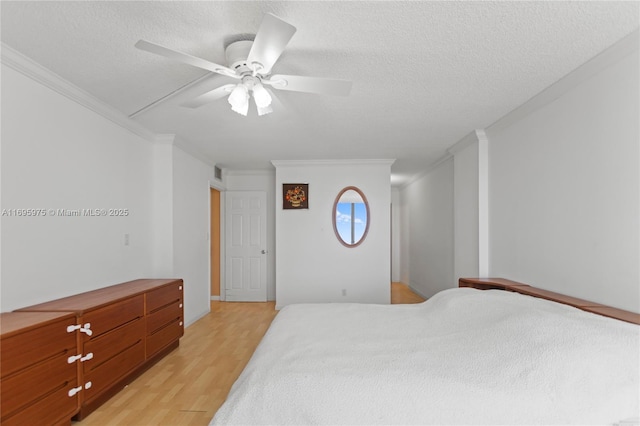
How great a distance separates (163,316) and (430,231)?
4.53 metres

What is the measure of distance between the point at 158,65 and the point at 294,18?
3.61 ft

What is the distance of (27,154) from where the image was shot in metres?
2.21

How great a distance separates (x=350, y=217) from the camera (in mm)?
5355

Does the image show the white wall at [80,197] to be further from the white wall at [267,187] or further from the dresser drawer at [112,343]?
the white wall at [267,187]

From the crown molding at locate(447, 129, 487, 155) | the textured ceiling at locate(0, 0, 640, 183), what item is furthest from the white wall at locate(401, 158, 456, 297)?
the textured ceiling at locate(0, 0, 640, 183)

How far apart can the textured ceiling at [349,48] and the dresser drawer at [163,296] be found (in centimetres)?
175

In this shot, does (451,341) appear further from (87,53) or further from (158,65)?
(87,53)

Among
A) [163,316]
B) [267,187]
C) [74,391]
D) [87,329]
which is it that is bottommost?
[74,391]

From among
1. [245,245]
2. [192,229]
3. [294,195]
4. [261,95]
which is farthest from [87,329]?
[245,245]

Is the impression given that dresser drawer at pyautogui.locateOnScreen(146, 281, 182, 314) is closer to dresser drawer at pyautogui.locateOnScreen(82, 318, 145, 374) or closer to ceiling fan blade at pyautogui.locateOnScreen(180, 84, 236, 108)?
dresser drawer at pyautogui.locateOnScreen(82, 318, 145, 374)

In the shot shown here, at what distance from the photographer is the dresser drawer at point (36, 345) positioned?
5.35 feet

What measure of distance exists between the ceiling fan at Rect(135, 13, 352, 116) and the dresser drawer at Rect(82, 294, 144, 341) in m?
1.67

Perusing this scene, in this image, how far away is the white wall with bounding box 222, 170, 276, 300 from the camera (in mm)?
6031

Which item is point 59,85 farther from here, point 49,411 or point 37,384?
point 49,411
